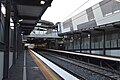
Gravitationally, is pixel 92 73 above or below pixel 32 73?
below

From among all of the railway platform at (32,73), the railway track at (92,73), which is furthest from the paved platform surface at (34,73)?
the railway track at (92,73)

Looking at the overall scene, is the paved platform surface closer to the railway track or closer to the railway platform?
the railway platform

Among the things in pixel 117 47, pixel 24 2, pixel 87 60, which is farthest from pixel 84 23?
pixel 24 2

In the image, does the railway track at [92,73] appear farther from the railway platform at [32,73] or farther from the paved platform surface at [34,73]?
the paved platform surface at [34,73]

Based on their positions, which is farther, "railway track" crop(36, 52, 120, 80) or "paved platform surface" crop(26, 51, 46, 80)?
"railway track" crop(36, 52, 120, 80)

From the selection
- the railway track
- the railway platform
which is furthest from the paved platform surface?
the railway track

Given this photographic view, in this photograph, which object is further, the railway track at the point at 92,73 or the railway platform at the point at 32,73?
the railway track at the point at 92,73

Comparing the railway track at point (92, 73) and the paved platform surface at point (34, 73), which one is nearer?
the paved platform surface at point (34, 73)

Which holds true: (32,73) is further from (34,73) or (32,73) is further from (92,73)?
(92,73)

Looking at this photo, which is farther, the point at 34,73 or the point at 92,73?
the point at 92,73

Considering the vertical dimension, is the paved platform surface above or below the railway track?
above

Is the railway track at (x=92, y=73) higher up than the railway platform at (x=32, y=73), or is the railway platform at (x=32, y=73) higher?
the railway platform at (x=32, y=73)

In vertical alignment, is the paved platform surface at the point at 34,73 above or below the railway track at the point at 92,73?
above

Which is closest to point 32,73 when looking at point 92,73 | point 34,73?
point 34,73
